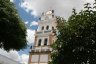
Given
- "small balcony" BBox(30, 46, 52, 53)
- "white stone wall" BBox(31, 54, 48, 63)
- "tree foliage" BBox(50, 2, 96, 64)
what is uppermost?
"small balcony" BBox(30, 46, 52, 53)

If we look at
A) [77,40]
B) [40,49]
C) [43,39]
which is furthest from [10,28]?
[43,39]

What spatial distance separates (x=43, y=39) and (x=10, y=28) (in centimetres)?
3862

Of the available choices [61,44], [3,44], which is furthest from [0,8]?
[61,44]

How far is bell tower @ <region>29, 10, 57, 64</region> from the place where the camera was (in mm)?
57384

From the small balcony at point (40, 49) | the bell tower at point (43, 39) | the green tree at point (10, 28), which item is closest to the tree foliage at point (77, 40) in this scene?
the green tree at point (10, 28)

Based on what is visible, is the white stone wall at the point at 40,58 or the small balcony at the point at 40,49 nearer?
the white stone wall at the point at 40,58

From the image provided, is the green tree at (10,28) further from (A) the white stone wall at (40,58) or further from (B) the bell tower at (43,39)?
(A) the white stone wall at (40,58)

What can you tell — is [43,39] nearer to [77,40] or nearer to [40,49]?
[40,49]

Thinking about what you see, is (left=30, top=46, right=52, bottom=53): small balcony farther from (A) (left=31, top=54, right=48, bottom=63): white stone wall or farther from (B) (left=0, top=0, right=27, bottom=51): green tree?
(B) (left=0, top=0, right=27, bottom=51): green tree

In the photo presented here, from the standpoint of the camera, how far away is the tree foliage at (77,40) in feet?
52.1

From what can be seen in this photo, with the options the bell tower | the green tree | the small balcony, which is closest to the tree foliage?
→ the green tree

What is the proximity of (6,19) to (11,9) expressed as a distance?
1638 millimetres

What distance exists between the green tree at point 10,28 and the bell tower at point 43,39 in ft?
108

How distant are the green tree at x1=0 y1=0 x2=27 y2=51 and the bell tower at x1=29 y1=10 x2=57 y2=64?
33036mm
